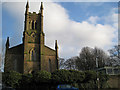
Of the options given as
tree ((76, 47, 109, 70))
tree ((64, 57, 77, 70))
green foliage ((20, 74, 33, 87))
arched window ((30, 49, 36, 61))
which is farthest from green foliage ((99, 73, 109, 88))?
tree ((64, 57, 77, 70))

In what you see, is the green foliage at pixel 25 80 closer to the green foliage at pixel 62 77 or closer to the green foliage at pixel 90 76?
the green foliage at pixel 62 77

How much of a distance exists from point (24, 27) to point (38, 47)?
23.9ft

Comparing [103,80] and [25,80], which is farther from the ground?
[25,80]

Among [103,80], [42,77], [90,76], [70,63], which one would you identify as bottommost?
[103,80]

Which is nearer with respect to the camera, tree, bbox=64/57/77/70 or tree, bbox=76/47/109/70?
tree, bbox=76/47/109/70

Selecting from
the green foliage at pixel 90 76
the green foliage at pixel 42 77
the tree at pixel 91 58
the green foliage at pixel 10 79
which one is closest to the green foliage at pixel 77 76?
the green foliage at pixel 90 76

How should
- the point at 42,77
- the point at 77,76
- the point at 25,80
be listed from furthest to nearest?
the point at 77,76, the point at 25,80, the point at 42,77

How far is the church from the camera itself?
116 feet

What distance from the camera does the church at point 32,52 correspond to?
35344 mm

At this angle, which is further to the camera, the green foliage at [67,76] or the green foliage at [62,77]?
the green foliage at [67,76]

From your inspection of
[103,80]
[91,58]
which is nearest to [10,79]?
[103,80]

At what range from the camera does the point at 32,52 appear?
36719mm

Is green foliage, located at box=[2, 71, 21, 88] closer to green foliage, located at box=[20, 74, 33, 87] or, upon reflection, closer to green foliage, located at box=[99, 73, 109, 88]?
green foliage, located at box=[20, 74, 33, 87]

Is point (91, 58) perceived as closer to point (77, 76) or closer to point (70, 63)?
point (70, 63)
